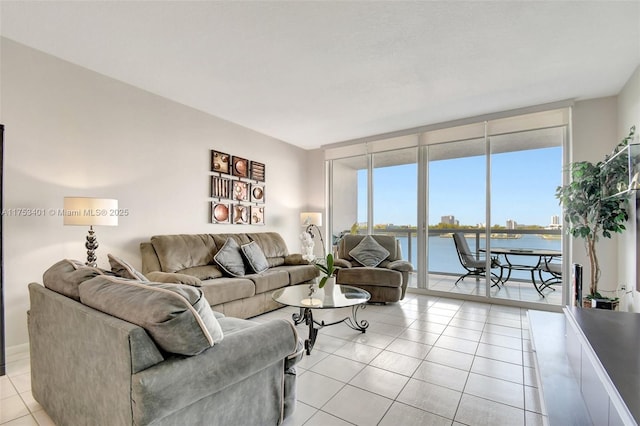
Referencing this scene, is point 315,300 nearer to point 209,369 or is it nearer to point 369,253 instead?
point 209,369

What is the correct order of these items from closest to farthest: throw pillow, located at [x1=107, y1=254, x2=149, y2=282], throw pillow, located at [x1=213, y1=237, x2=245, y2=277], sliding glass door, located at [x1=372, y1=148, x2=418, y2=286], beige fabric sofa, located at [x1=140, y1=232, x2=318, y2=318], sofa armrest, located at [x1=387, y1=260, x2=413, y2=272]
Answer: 1. throw pillow, located at [x1=107, y1=254, x2=149, y2=282]
2. beige fabric sofa, located at [x1=140, y1=232, x2=318, y2=318]
3. throw pillow, located at [x1=213, y1=237, x2=245, y2=277]
4. sofa armrest, located at [x1=387, y1=260, x2=413, y2=272]
5. sliding glass door, located at [x1=372, y1=148, x2=418, y2=286]

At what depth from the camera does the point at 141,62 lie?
9.20 ft

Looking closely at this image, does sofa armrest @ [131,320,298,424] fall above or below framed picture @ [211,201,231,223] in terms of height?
below

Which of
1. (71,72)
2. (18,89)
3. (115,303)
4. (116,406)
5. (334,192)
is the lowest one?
(116,406)

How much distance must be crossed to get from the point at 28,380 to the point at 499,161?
550 cm

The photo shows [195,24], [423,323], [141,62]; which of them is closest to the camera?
[195,24]

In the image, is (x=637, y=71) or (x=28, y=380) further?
(x=637, y=71)

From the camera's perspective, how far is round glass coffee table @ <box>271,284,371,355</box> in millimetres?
2549

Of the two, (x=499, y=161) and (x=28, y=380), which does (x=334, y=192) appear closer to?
(x=499, y=161)

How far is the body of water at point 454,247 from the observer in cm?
403

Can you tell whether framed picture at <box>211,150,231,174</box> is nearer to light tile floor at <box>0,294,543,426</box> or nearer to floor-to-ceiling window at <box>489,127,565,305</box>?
light tile floor at <box>0,294,543,426</box>

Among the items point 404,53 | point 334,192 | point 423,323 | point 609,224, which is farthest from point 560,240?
point 334,192

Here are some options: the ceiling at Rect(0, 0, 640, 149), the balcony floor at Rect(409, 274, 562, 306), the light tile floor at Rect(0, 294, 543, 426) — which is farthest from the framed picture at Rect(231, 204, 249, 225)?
the balcony floor at Rect(409, 274, 562, 306)

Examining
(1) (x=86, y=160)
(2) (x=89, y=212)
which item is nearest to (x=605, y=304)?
(2) (x=89, y=212)
